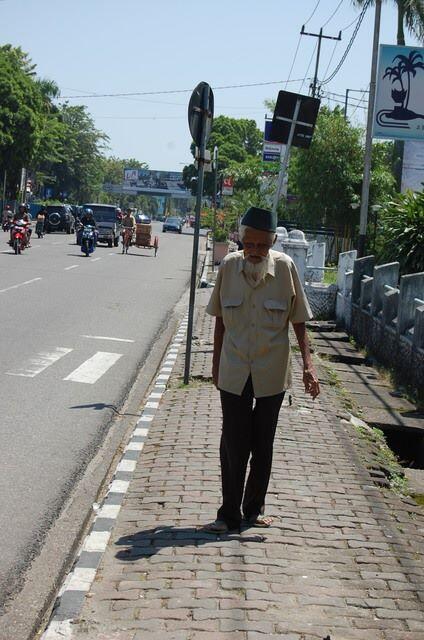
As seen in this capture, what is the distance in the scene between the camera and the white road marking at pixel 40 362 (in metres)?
11.6

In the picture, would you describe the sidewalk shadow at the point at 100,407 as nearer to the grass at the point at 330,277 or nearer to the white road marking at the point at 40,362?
the white road marking at the point at 40,362

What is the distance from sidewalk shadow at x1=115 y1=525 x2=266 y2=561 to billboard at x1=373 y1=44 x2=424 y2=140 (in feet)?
71.5

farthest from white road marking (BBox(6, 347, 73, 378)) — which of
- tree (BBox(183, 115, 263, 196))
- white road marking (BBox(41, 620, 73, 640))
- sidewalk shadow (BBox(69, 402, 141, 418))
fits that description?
tree (BBox(183, 115, 263, 196))

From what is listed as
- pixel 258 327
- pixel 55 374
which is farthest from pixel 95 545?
pixel 55 374

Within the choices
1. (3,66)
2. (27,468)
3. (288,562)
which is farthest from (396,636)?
(3,66)

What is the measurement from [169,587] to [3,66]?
2541 inches

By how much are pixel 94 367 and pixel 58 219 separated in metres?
48.0

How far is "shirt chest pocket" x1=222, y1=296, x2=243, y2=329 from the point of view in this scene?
5883 millimetres

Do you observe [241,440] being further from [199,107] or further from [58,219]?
[58,219]

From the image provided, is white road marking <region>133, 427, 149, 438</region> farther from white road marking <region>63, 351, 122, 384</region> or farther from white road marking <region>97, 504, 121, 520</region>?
white road marking <region>63, 351, 122, 384</region>

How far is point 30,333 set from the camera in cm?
1508

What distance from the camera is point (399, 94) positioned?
2683cm

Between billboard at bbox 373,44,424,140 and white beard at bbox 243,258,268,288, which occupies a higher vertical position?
billboard at bbox 373,44,424,140

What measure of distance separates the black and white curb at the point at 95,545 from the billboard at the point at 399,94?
1852 cm
